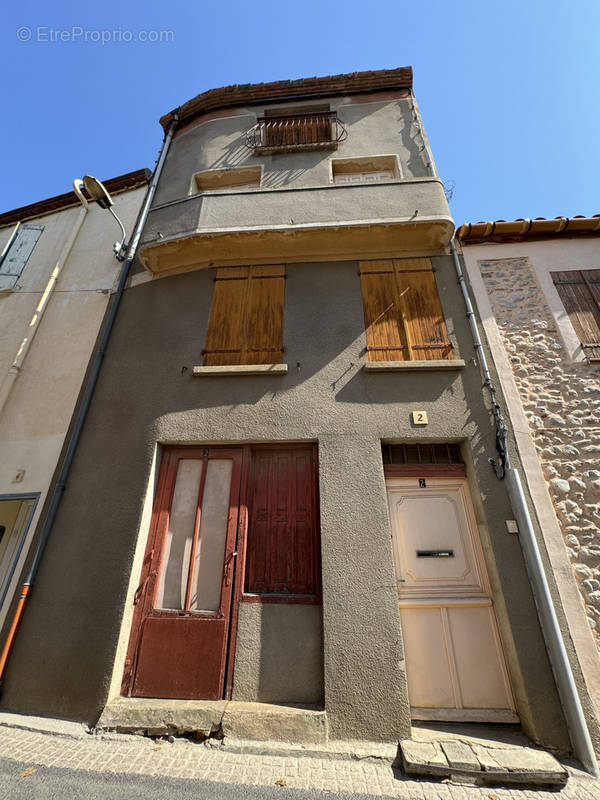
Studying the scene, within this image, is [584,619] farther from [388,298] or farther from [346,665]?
[388,298]

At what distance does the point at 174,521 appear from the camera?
4324mm

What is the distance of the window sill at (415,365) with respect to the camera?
4.78 m

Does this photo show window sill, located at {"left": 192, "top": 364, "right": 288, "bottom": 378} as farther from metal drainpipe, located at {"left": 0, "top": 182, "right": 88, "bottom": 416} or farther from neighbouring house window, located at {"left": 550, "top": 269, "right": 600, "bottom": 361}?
neighbouring house window, located at {"left": 550, "top": 269, "right": 600, "bottom": 361}

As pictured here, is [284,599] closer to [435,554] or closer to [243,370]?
[435,554]

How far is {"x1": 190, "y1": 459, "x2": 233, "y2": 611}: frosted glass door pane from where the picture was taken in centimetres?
393

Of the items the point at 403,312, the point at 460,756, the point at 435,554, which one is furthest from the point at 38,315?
the point at 460,756

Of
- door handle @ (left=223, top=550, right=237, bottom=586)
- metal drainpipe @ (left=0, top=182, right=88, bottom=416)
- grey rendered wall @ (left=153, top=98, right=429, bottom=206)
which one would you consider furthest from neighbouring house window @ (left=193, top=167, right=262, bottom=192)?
door handle @ (left=223, top=550, right=237, bottom=586)

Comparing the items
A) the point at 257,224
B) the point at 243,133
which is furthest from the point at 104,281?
the point at 243,133

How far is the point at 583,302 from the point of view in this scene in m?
5.33

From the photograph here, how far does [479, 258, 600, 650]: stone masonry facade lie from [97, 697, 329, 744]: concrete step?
2.89 meters

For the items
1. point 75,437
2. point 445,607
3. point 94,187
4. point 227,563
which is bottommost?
point 445,607

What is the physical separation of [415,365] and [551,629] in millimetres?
3116

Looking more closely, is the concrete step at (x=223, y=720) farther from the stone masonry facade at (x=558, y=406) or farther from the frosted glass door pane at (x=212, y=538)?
the stone masonry facade at (x=558, y=406)

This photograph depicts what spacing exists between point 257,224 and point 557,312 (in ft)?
15.8
